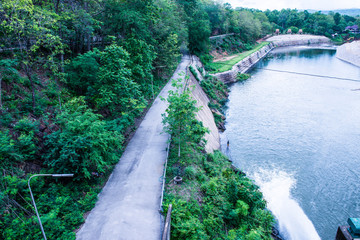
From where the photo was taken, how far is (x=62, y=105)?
1867 cm

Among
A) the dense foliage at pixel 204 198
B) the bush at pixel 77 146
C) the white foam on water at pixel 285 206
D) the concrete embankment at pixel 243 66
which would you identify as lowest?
the white foam on water at pixel 285 206

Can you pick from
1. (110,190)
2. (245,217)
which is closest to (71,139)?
(110,190)

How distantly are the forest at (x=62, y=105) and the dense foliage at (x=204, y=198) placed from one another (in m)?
5.20

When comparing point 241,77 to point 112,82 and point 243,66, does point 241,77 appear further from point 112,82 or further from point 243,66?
point 112,82

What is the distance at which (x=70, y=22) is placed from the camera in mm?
23469

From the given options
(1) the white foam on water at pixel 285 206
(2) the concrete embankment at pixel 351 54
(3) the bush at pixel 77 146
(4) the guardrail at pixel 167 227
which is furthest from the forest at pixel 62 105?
(2) the concrete embankment at pixel 351 54

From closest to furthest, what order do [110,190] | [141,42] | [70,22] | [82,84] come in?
[110,190] < [82,84] < [70,22] < [141,42]

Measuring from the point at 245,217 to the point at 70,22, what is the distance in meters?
24.3

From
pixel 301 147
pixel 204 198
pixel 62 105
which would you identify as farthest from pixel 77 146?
pixel 301 147

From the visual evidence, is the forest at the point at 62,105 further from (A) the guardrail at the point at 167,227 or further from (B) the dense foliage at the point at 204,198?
(B) the dense foliage at the point at 204,198

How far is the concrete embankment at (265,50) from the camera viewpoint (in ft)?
190

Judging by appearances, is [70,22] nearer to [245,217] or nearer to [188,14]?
[245,217]

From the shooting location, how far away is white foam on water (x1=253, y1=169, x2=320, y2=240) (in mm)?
19156

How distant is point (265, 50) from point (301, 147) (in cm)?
8054
